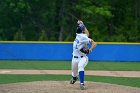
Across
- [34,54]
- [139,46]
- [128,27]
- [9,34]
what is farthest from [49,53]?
[128,27]

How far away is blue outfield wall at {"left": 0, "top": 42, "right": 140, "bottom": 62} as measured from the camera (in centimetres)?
2609

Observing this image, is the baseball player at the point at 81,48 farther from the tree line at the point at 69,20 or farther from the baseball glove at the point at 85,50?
the tree line at the point at 69,20

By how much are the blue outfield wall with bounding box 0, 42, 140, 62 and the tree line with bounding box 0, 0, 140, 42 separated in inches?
406

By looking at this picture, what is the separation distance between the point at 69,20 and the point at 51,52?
13322 mm

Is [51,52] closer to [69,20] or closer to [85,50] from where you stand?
[85,50]

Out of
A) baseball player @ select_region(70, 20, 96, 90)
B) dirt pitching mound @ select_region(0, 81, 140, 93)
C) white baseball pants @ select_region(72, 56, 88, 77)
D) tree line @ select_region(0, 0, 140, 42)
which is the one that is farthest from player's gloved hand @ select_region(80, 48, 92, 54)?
tree line @ select_region(0, 0, 140, 42)

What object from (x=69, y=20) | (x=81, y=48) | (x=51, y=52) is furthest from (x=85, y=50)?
(x=69, y=20)

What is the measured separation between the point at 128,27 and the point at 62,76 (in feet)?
76.9

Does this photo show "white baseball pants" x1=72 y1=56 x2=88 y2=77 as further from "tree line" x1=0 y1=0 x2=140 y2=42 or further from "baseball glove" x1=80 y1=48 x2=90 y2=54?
"tree line" x1=0 y1=0 x2=140 y2=42

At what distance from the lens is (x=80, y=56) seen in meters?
13.4

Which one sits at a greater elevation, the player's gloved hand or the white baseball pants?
the player's gloved hand

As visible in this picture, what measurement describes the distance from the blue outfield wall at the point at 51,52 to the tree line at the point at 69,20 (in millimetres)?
10320

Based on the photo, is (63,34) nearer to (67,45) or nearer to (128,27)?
(128,27)

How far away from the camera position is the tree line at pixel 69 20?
37281mm
